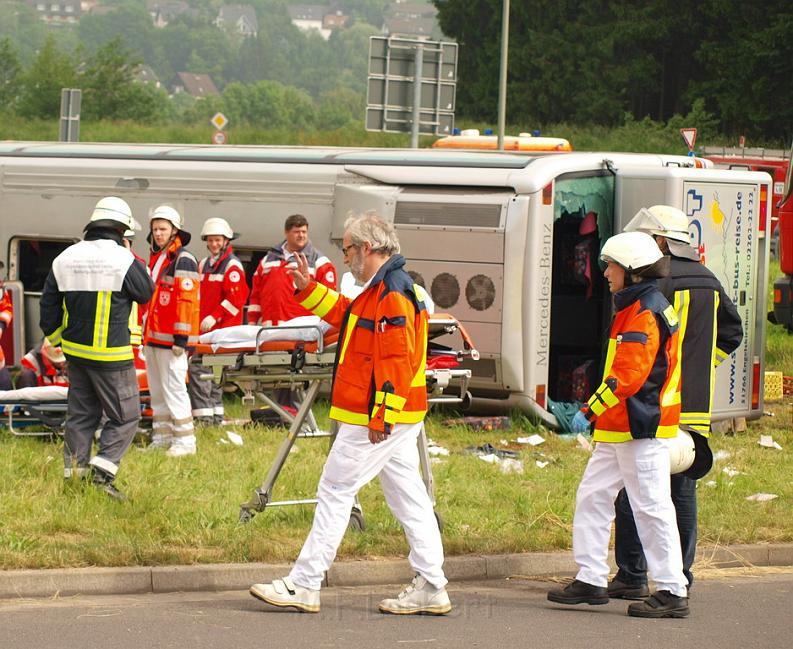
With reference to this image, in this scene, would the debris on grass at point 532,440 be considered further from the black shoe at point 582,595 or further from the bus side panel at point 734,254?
the black shoe at point 582,595

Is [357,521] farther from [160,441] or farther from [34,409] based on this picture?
[34,409]

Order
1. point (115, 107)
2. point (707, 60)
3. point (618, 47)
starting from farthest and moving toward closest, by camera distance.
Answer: point (115, 107), point (618, 47), point (707, 60)

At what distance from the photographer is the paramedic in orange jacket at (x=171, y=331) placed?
11.2 m

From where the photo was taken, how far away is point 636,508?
7273 mm

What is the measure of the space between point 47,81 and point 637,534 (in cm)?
6206

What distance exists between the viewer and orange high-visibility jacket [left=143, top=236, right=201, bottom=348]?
36.8 feet

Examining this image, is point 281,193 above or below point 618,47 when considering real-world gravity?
below

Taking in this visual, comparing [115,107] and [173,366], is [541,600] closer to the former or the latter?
[173,366]

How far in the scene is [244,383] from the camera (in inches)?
336

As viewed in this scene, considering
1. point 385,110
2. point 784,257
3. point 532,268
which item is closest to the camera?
point 532,268

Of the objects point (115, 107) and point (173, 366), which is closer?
point (173, 366)

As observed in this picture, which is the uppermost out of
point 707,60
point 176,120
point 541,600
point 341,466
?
point 176,120

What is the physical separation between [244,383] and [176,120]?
329ft

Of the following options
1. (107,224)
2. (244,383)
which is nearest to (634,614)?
(244,383)
